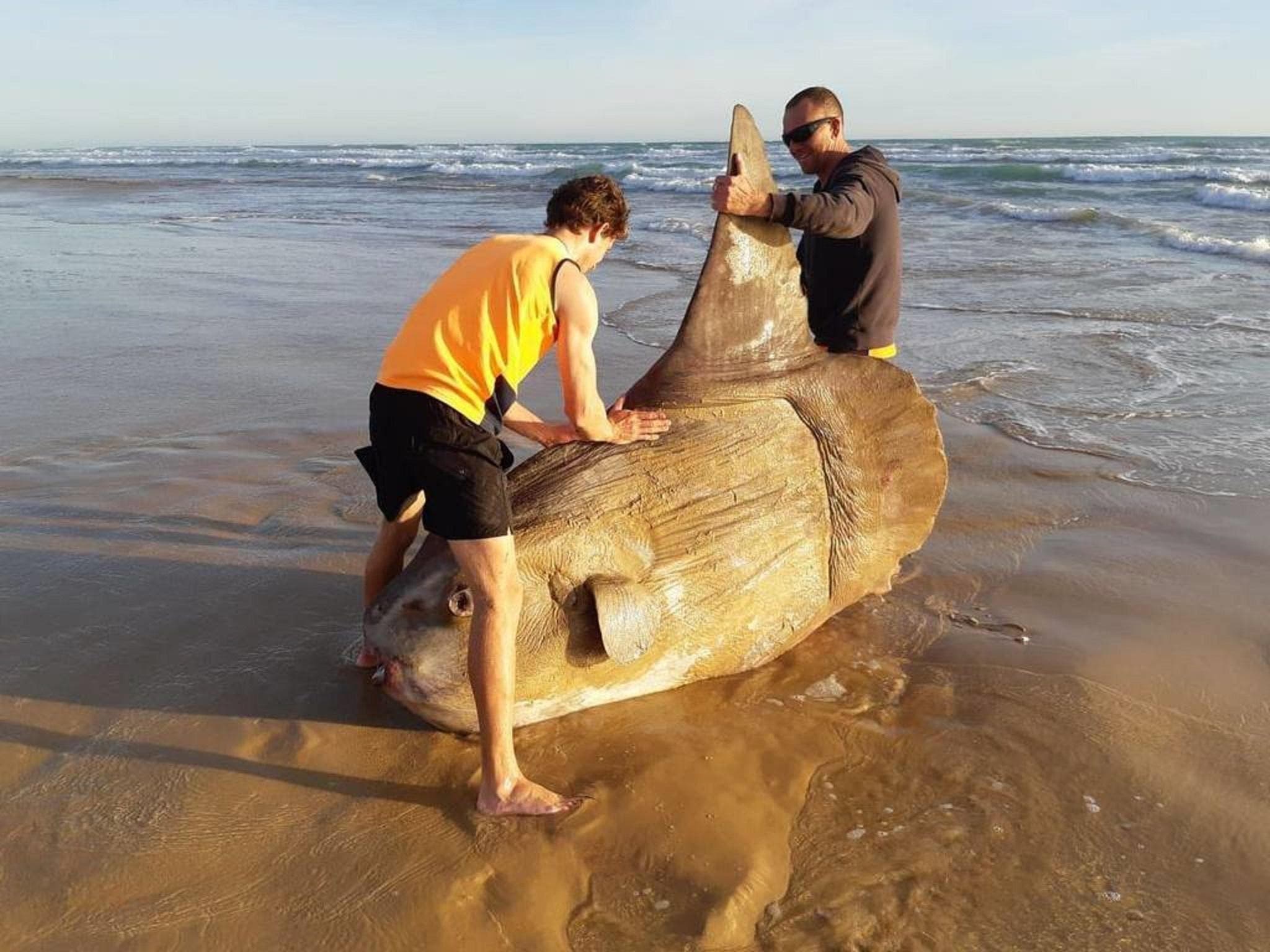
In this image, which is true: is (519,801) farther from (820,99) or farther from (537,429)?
(820,99)

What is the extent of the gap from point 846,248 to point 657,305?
22.5ft

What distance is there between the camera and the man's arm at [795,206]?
150 inches

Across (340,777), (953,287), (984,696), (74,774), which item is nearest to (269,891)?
(340,777)

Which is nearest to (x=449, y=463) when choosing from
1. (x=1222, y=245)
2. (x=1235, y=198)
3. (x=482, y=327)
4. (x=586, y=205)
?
(x=482, y=327)

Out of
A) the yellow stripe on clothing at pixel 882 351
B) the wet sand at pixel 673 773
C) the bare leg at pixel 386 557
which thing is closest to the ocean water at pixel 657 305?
the wet sand at pixel 673 773

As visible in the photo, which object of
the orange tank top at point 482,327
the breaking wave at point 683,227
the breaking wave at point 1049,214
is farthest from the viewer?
the breaking wave at point 1049,214

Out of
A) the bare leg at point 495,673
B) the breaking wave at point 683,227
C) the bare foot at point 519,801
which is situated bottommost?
the breaking wave at point 683,227

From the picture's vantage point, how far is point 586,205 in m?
3.23

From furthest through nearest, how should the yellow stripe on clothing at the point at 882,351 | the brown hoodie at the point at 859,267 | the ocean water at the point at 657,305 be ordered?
1. the ocean water at the point at 657,305
2. the yellow stripe on clothing at the point at 882,351
3. the brown hoodie at the point at 859,267

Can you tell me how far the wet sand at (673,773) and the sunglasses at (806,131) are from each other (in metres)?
2.13

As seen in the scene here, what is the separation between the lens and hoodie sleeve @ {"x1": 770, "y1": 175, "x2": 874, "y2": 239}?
151 inches

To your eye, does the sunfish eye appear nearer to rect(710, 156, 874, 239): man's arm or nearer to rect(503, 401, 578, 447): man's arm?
rect(503, 401, 578, 447): man's arm

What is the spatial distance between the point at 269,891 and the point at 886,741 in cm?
207

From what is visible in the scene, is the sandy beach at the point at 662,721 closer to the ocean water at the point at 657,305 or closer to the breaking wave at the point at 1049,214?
the ocean water at the point at 657,305
